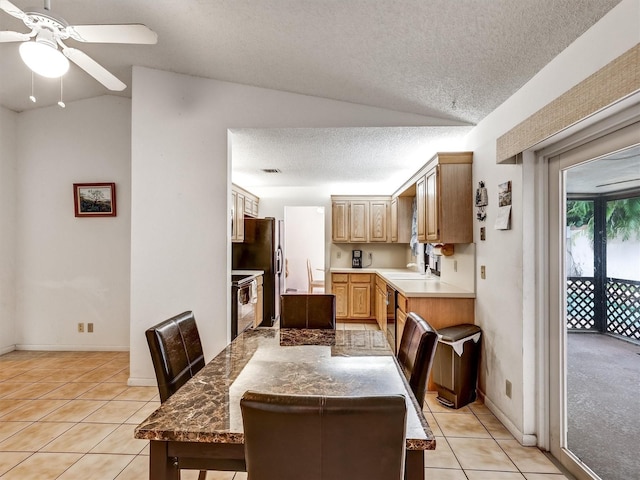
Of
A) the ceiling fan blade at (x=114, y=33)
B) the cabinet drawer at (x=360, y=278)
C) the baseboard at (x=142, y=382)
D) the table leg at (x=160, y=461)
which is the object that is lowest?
the baseboard at (x=142, y=382)

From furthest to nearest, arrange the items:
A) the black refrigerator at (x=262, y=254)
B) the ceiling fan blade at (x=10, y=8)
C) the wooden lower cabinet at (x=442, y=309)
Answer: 1. the black refrigerator at (x=262, y=254)
2. the wooden lower cabinet at (x=442, y=309)
3. the ceiling fan blade at (x=10, y=8)

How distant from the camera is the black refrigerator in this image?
5.20 meters

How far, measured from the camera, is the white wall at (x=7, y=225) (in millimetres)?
3953

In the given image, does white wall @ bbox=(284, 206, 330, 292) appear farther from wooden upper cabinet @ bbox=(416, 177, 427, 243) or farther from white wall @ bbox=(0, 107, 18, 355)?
white wall @ bbox=(0, 107, 18, 355)

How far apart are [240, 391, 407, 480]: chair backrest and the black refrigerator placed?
14.5 feet

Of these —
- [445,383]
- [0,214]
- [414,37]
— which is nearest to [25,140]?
[0,214]

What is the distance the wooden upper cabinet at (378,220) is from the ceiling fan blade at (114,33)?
452 cm

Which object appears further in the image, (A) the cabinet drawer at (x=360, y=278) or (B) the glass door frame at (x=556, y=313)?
(A) the cabinet drawer at (x=360, y=278)

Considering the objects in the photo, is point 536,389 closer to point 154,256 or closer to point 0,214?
point 154,256

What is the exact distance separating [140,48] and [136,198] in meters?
1.21

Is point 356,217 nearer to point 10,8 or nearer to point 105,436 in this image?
point 105,436

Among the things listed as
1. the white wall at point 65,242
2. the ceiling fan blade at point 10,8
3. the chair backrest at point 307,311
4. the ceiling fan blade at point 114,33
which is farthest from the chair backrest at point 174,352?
the white wall at point 65,242

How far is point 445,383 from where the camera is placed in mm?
2811

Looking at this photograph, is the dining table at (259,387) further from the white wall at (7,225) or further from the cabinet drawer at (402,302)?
the white wall at (7,225)
